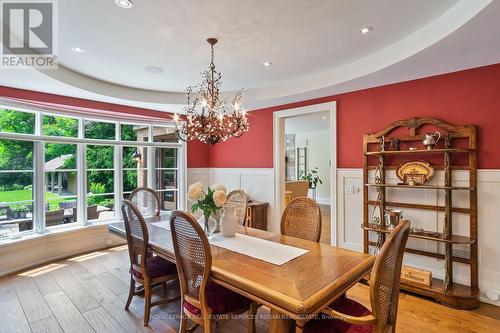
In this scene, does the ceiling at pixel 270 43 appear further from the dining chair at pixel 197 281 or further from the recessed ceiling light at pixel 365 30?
the dining chair at pixel 197 281

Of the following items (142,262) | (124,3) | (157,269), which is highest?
(124,3)

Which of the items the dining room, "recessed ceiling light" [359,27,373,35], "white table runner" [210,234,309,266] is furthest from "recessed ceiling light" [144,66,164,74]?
"recessed ceiling light" [359,27,373,35]

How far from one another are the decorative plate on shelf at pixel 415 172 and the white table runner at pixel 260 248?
72.5 inches

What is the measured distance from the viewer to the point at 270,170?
4.95 meters

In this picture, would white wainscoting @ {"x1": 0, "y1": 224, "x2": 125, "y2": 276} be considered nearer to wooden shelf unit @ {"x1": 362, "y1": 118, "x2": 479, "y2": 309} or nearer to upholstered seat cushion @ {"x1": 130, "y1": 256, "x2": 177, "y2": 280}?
upholstered seat cushion @ {"x1": 130, "y1": 256, "x2": 177, "y2": 280}

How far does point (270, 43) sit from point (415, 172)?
2.21m

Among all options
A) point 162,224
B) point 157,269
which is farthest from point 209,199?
point 162,224

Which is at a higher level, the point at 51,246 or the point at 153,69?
the point at 153,69

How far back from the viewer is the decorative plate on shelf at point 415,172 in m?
3.06

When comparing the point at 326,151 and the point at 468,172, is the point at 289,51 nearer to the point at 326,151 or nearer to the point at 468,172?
the point at 468,172

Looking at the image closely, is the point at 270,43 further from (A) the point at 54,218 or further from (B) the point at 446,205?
(A) the point at 54,218

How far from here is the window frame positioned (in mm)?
3963

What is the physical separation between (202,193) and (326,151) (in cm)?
814

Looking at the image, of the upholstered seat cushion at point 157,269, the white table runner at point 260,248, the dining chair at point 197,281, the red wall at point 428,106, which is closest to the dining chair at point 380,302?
the white table runner at point 260,248
